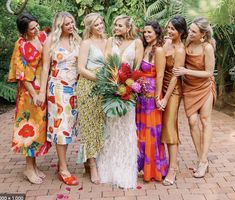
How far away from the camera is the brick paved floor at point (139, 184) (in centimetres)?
427

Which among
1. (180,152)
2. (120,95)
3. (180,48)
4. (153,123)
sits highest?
(180,48)

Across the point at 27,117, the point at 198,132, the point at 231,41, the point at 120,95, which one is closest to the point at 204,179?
the point at 198,132

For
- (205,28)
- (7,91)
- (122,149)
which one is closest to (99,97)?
(122,149)

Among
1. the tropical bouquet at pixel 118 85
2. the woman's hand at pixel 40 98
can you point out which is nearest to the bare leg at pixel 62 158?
the woman's hand at pixel 40 98

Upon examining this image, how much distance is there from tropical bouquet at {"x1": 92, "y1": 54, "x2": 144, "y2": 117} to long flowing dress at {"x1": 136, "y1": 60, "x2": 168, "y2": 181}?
0.25 metres

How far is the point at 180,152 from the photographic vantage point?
5832 mm

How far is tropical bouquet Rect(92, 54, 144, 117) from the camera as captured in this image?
416 centimetres

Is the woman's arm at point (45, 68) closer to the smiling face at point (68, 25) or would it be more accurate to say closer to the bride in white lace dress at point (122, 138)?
the smiling face at point (68, 25)

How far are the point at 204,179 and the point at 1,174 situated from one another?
2345 mm

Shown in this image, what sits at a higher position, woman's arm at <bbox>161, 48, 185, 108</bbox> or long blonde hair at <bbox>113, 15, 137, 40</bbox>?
long blonde hair at <bbox>113, 15, 137, 40</bbox>

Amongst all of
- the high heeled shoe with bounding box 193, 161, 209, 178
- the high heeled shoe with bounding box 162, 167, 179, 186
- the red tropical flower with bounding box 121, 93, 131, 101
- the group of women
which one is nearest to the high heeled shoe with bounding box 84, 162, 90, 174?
the group of women

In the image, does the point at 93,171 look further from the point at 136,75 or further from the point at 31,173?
the point at 136,75

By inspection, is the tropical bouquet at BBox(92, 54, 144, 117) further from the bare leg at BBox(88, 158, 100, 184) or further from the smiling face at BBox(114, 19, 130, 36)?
the bare leg at BBox(88, 158, 100, 184)

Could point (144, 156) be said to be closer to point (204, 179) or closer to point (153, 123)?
point (153, 123)
